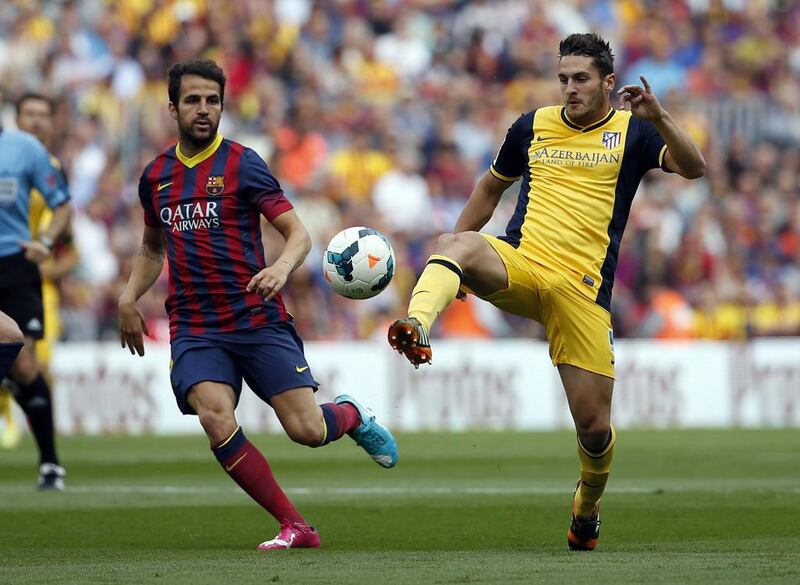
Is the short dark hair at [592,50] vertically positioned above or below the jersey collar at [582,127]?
above

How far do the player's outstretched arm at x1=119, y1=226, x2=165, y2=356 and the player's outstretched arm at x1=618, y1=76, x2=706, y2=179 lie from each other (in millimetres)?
2512

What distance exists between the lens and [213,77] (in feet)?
25.2

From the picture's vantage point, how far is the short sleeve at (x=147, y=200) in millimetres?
7855

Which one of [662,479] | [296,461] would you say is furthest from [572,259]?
[296,461]

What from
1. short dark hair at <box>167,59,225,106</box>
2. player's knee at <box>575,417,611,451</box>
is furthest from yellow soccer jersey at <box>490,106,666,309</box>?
short dark hair at <box>167,59,225,106</box>

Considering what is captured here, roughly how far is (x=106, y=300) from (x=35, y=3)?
6202mm

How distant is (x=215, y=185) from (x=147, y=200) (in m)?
0.41

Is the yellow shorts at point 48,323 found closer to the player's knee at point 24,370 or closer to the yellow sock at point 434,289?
the player's knee at point 24,370

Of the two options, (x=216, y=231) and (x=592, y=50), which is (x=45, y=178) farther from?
(x=592, y=50)

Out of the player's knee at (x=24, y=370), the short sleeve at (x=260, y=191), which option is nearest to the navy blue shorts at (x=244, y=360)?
the short sleeve at (x=260, y=191)

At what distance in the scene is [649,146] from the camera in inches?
295

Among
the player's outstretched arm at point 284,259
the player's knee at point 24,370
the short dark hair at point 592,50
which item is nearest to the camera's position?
the player's outstretched arm at point 284,259

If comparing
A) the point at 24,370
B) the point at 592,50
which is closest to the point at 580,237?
the point at 592,50

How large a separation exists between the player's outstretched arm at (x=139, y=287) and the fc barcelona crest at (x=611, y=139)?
7.44ft
